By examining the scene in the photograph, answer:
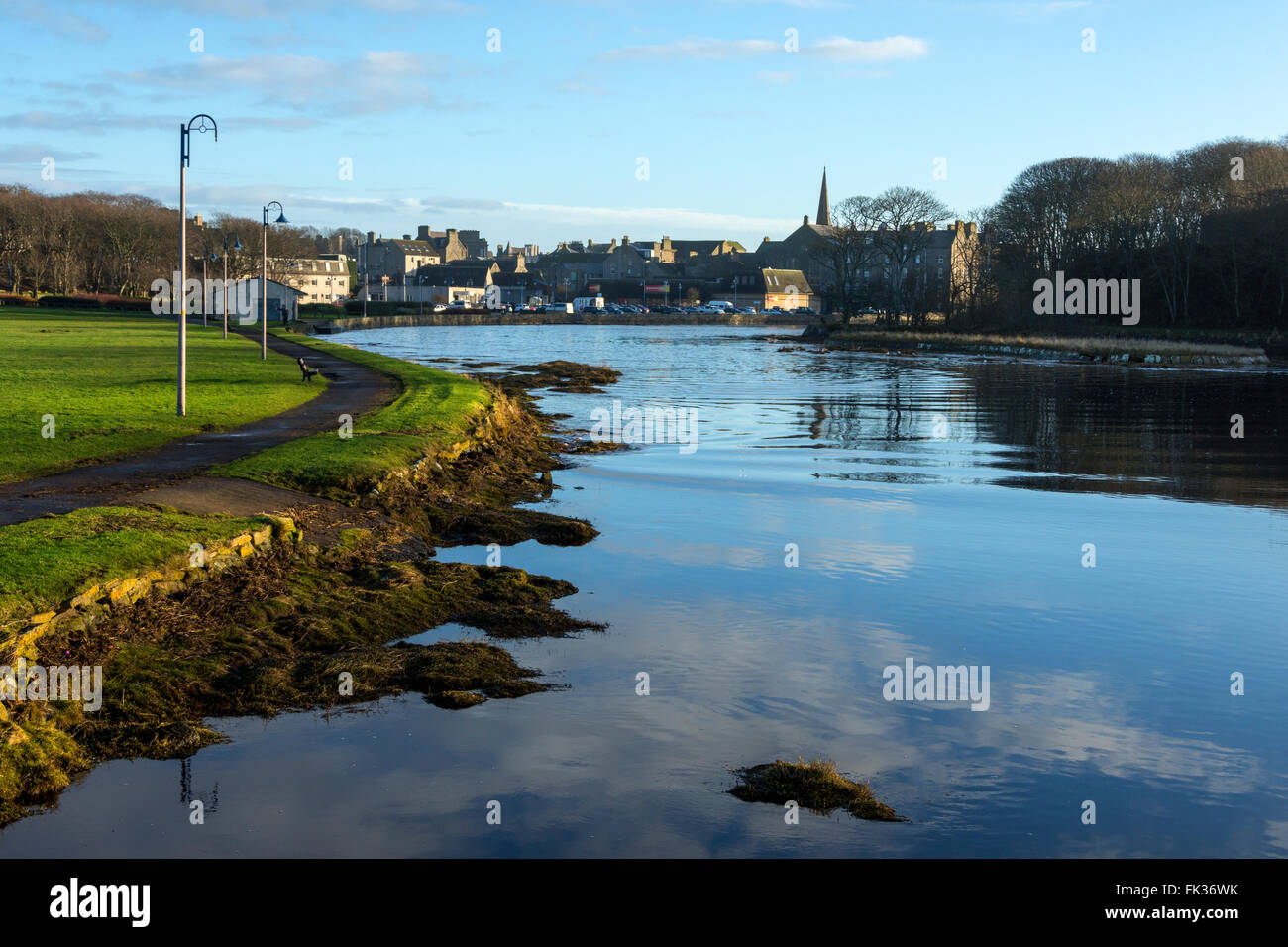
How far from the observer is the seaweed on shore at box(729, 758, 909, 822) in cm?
948

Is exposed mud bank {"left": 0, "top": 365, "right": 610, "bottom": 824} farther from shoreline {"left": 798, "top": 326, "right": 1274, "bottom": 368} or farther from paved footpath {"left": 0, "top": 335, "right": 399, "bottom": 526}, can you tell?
shoreline {"left": 798, "top": 326, "right": 1274, "bottom": 368}

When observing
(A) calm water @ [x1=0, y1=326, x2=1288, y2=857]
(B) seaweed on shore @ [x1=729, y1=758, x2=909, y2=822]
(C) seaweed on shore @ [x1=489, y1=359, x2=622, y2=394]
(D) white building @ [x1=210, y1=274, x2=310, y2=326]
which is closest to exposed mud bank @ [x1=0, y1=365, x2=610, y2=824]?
(A) calm water @ [x1=0, y1=326, x2=1288, y2=857]

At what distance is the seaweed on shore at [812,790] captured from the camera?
31.1 ft

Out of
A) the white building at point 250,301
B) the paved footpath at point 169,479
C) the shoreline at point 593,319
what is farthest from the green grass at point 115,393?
the shoreline at point 593,319

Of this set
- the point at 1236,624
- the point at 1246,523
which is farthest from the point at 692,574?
the point at 1246,523

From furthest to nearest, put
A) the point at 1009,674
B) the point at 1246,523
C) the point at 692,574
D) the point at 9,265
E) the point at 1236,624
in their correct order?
the point at 9,265 → the point at 1246,523 → the point at 692,574 → the point at 1236,624 → the point at 1009,674

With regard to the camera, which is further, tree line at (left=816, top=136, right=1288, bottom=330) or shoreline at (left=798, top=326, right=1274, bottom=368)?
tree line at (left=816, top=136, right=1288, bottom=330)

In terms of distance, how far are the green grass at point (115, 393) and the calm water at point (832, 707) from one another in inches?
331

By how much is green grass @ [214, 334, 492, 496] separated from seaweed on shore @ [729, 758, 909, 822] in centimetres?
1152

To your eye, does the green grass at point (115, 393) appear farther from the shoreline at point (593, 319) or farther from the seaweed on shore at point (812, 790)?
the shoreline at point (593, 319)

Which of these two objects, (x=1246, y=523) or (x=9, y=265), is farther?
(x=9, y=265)
